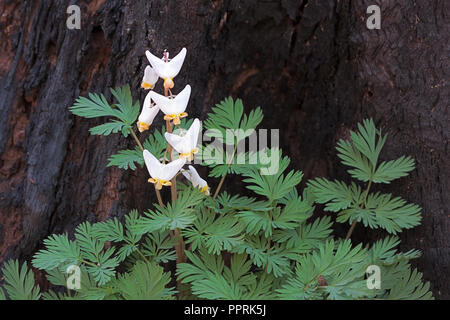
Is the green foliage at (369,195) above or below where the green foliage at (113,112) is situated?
below

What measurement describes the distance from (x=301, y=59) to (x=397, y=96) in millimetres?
469

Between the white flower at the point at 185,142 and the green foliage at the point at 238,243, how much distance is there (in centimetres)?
9

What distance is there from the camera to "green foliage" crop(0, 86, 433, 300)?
6.07 feet

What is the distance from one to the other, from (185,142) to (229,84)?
0.72m

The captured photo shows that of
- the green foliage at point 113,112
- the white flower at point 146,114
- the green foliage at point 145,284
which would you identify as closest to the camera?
the green foliage at point 145,284

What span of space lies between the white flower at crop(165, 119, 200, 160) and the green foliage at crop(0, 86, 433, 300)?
3.7 inches

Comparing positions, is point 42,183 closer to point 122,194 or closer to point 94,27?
point 122,194

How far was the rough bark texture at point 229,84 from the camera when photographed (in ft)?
7.72

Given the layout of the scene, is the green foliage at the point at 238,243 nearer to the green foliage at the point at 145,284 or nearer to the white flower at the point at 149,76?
the green foliage at the point at 145,284

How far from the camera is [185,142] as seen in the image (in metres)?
1.85

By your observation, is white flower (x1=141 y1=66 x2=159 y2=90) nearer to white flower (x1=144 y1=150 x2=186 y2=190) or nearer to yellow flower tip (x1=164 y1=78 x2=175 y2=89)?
yellow flower tip (x1=164 y1=78 x2=175 y2=89)

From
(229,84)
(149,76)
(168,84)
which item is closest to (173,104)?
(168,84)

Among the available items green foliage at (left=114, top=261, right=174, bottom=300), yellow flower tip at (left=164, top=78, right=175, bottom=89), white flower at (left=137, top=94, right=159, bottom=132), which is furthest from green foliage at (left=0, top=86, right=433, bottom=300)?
yellow flower tip at (left=164, top=78, right=175, bottom=89)

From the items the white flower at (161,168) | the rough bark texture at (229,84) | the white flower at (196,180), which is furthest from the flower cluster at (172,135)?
the rough bark texture at (229,84)
